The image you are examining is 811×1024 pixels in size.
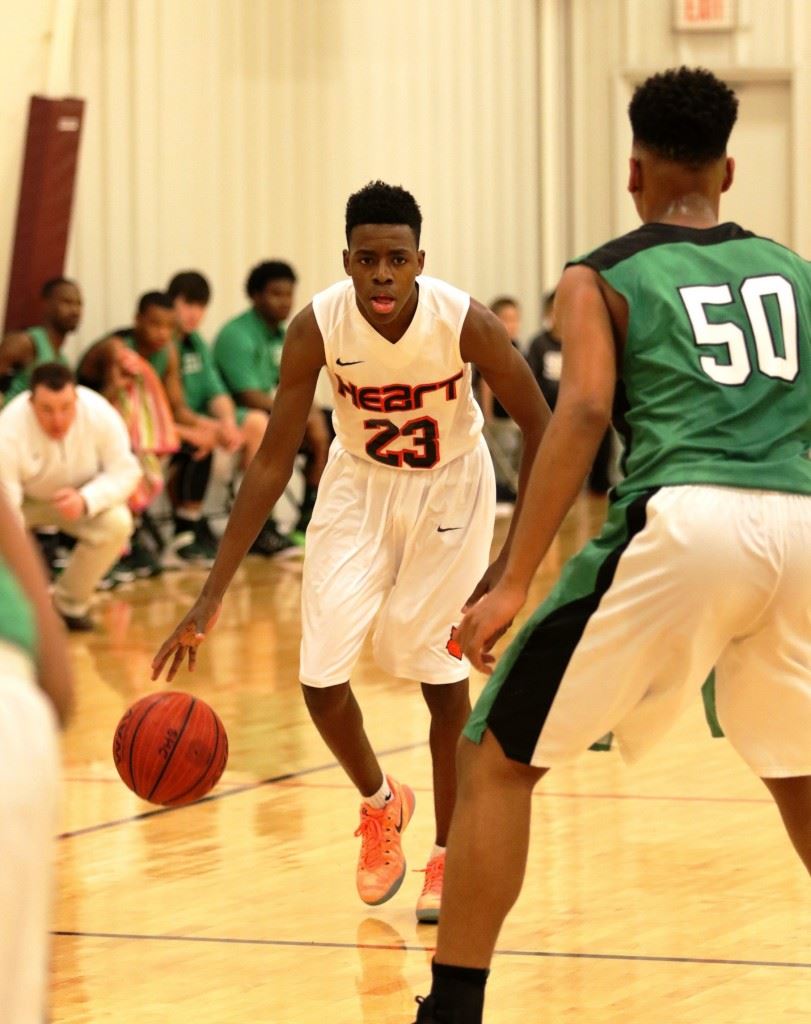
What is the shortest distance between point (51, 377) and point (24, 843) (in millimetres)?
7653

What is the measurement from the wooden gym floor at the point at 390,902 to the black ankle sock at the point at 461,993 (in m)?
0.63

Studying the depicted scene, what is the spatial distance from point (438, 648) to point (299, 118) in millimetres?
10570

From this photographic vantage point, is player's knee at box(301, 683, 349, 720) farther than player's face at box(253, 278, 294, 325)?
No

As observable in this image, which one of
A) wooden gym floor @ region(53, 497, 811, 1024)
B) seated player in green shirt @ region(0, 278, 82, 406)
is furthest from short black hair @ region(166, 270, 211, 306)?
wooden gym floor @ region(53, 497, 811, 1024)

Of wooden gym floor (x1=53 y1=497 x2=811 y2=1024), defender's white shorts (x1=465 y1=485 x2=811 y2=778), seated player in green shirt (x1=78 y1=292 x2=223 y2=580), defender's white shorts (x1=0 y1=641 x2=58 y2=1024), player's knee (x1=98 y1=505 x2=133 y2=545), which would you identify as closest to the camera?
defender's white shorts (x1=0 y1=641 x2=58 y2=1024)

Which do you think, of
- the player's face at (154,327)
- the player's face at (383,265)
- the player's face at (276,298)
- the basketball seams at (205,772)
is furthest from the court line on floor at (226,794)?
the player's face at (276,298)

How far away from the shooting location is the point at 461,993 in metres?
3.38

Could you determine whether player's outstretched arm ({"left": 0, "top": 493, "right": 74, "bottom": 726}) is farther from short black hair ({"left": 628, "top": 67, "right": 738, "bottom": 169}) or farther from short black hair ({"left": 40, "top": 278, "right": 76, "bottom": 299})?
short black hair ({"left": 40, "top": 278, "right": 76, "bottom": 299})

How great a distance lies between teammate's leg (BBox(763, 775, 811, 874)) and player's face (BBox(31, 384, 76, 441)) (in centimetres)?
633

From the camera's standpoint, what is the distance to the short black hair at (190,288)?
12.2m

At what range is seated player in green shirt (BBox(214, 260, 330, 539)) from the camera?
1255 centimetres

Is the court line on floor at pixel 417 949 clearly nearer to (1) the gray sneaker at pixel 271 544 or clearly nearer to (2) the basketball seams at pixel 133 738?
(2) the basketball seams at pixel 133 738

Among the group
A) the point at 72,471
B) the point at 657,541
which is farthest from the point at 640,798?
the point at 72,471

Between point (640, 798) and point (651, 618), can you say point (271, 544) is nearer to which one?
point (640, 798)
